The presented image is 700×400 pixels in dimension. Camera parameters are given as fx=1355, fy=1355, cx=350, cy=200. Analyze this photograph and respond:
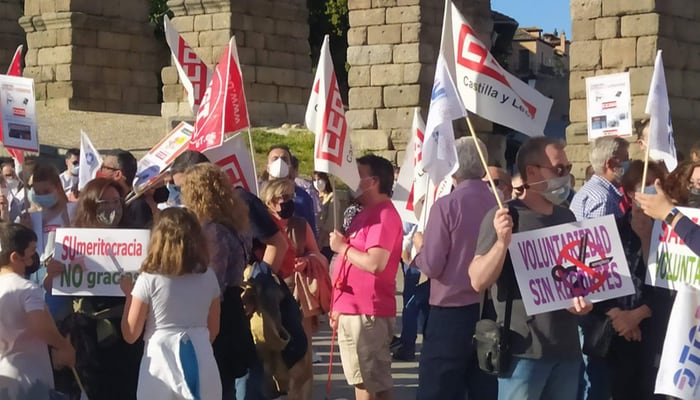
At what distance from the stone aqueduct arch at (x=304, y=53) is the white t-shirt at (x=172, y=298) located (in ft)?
38.7

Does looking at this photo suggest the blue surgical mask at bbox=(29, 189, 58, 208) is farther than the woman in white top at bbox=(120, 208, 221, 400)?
Yes

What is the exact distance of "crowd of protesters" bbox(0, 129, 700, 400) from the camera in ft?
20.2

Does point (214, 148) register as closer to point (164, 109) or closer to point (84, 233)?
point (84, 233)

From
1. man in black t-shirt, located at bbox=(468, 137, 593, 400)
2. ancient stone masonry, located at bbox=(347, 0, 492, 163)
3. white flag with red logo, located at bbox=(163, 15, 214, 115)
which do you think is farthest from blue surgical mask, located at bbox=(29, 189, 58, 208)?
ancient stone masonry, located at bbox=(347, 0, 492, 163)

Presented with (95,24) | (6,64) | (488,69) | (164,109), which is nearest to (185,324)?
(488,69)

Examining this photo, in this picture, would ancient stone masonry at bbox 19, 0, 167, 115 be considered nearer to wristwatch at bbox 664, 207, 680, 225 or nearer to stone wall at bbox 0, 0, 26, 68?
stone wall at bbox 0, 0, 26, 68

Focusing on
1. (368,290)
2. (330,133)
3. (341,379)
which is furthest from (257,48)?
(368,290)

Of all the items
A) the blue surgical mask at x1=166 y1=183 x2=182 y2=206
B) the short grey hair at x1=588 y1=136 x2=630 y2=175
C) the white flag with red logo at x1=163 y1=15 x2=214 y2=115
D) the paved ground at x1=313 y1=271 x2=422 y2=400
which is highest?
the white flag with red logo at x1=163 y1=15 x2=214 y2=115

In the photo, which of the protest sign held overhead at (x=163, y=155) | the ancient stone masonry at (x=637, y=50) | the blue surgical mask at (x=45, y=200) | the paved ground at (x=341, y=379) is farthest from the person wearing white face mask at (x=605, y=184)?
the ancient stone masonry at (x=637, y=50)

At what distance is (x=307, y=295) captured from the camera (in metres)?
8.20

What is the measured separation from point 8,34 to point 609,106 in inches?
906

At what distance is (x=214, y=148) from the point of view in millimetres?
8594

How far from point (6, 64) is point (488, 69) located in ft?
81.7

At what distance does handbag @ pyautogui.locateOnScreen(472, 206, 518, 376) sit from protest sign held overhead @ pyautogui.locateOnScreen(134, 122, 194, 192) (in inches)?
133
